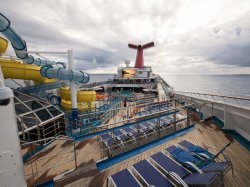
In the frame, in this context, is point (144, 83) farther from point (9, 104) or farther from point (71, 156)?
point (9, 104)

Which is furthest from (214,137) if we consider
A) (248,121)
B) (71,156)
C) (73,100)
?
(73,100)

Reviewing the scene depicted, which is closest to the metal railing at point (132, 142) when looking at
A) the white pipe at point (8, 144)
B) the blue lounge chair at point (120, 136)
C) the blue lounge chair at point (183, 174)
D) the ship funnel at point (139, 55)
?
the blue lounge chair at point (120, 136)

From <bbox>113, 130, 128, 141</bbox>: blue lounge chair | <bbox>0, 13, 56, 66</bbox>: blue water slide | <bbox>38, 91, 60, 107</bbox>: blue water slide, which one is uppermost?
<bbox>0, 13, 56, 66</bbox>: blue water slide

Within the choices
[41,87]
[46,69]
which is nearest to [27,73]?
[46,69]

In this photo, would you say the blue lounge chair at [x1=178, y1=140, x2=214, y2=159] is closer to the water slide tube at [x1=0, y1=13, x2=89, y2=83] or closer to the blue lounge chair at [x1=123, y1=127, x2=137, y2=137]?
the blue lounge chair at [x1=123, y1=127, x2=137, y2=137]

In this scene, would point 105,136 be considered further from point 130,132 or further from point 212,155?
point 212,155

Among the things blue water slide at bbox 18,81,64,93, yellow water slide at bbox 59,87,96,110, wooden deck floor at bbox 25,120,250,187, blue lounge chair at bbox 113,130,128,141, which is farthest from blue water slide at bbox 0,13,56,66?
blue lounge chair at bbox 113,130,128,141

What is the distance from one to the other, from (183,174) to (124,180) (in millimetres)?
1400

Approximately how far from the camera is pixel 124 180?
3.23 metres

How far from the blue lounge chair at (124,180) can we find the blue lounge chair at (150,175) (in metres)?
0.19

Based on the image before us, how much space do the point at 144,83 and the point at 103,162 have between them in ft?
97.2

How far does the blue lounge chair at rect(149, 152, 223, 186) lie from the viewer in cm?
274

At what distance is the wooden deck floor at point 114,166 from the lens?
377cm

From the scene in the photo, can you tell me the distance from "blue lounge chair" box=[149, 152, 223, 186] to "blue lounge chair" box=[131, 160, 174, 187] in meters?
0.20
